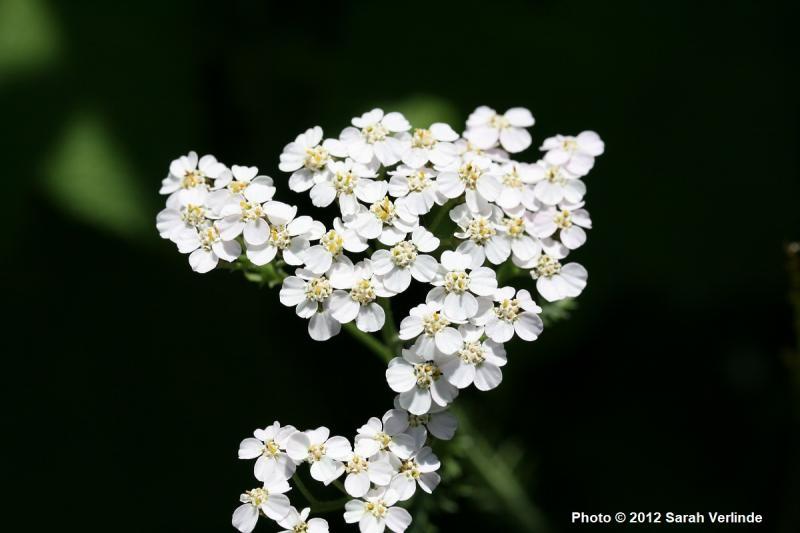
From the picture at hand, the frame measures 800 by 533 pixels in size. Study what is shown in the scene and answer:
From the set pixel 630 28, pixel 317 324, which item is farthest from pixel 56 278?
pixel 630 28

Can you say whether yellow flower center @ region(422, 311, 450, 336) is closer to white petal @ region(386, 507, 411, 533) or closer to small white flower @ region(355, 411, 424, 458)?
small white flower @ region(355, 411, 424, 458)

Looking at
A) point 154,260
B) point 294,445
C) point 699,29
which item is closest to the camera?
point 294,445

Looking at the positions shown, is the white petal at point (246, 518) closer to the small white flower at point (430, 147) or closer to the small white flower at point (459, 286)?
the small white flower at point (459, 286)

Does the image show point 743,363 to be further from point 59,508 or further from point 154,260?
point 59,508

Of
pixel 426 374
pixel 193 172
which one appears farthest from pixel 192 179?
pixel 426 374

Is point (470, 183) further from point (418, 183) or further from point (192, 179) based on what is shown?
point (192, 179)

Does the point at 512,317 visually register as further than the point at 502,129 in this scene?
No
